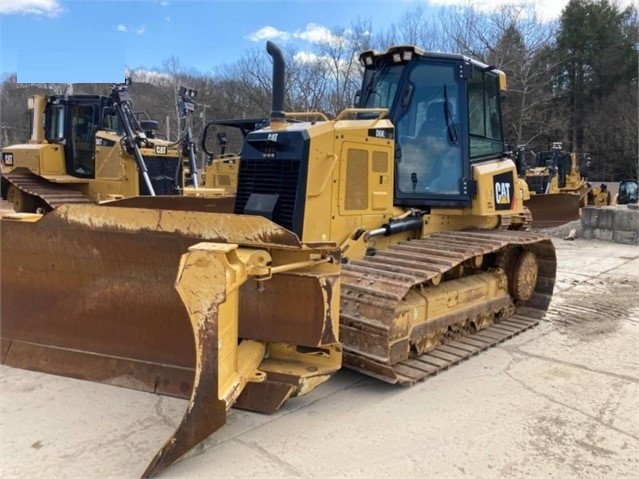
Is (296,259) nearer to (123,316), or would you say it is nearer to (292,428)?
(292,428)

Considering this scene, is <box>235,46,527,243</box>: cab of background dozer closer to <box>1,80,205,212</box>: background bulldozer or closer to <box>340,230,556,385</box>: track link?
<box>340,230,556,385</box>: track link

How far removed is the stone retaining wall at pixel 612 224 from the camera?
13.1 metres

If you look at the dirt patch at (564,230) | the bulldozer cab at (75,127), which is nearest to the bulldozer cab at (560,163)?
the dirt patch at (564,230)

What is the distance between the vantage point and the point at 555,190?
20.9 m

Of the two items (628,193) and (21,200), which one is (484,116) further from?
(628,193)

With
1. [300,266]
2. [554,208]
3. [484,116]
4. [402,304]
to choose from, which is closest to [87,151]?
[484,116]

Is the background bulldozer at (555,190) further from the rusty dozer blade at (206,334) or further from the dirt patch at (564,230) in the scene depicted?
the rusty dozer blade at (206,334)

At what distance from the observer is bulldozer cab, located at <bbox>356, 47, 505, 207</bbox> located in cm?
510

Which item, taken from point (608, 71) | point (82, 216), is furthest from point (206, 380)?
point (608, 71)

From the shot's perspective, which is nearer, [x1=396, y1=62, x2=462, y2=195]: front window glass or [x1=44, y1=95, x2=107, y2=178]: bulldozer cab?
[x1=396, y1=62, x2=462, y2=195]: front window glass

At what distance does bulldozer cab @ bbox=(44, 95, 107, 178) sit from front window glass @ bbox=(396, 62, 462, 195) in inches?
313

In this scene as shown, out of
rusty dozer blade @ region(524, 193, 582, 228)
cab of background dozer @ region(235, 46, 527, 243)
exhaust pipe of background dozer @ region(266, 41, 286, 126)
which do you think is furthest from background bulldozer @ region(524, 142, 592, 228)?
exhaust pipe of background dozer @ region(266, 41, 286, 126)

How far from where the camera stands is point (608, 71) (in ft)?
Answer: 127

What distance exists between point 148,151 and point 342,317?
844cm
